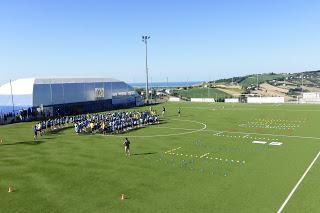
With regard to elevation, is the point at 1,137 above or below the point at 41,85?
below

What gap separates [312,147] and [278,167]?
1032cm

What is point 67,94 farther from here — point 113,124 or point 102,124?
point 113,124

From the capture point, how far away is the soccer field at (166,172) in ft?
65.8

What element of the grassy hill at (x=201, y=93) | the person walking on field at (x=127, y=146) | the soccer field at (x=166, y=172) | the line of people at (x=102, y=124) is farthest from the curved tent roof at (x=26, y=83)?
the grassy hill at (x=201, y=93)

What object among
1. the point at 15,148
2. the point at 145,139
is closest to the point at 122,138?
the point at 145,139

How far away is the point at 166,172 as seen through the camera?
87.7ft

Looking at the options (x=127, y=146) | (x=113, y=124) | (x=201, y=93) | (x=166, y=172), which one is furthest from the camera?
(x=201, y=93)

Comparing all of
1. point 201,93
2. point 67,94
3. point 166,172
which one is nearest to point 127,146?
point 166,172

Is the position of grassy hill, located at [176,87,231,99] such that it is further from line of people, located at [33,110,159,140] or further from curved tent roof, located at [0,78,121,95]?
line of people, located at [33,110,159,140]

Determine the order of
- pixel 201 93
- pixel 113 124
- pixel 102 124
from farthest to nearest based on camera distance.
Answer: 1. pixel 201 93
2. pixel 113 124
3. pixel 102 124

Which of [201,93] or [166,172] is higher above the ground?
[201,93]

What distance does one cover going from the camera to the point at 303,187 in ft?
74.1

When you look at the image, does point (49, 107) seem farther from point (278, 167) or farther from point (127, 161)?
point (278, 167)

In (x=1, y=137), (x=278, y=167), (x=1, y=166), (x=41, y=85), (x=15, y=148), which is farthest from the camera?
(x=41, y=85)
